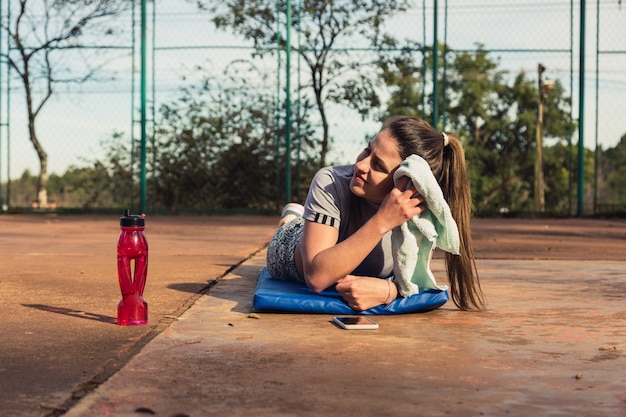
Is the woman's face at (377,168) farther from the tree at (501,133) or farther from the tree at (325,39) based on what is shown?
the tree at (501,133)

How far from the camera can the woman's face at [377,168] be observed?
328cm

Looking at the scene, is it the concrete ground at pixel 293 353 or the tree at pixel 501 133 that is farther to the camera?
the tree at pixel 501 133

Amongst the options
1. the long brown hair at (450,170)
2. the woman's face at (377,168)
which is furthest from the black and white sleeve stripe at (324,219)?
the long brown hair at (450,170)

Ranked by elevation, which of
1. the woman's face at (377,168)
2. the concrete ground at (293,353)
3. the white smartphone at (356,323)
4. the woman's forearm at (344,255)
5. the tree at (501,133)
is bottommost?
the concrete ground at (293,353)

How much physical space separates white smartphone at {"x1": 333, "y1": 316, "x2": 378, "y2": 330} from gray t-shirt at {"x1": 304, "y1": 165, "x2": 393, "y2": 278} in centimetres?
37

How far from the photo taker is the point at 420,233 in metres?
3.37

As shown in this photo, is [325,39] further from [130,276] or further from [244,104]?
[130,276]

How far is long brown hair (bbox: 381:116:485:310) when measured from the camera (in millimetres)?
3299

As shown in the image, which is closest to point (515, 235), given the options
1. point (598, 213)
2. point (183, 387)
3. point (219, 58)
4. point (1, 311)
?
point (598, 213)

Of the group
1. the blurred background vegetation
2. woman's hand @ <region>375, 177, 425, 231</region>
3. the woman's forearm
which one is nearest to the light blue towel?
woman's hand @ <region>375, 177, 425, 231</region>

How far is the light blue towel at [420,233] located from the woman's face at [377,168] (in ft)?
0.34

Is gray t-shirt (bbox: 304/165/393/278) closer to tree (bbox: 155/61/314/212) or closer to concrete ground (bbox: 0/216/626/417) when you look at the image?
concrete ground (bbox: 0/216/626/417)

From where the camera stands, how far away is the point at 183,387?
2.16 meters

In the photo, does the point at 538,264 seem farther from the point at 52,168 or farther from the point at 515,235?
the point at 52,168
